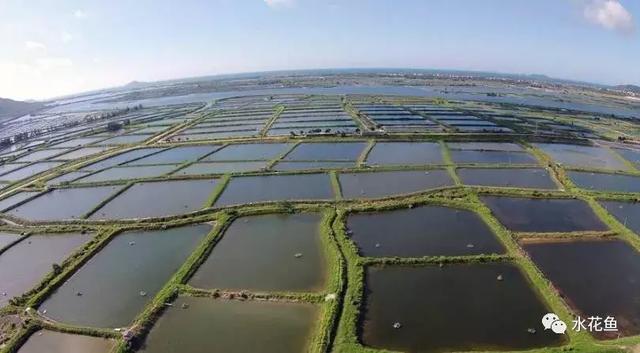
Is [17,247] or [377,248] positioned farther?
[17,247]

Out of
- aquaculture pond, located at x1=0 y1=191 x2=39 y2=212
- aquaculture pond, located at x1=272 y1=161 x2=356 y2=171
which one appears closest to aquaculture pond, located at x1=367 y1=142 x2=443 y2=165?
aquaculture pond, located at x1=272 y1=161 x2=356 y2=171

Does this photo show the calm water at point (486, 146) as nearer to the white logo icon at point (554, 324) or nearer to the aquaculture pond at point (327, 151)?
the aquaculture pond at point (327, 151)

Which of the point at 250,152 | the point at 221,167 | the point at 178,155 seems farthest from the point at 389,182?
the point at 178,155

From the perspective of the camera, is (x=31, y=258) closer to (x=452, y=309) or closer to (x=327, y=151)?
(x=452, y=309)

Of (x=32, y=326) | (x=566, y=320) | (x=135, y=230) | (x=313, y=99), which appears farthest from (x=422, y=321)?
(x=313, y=99)

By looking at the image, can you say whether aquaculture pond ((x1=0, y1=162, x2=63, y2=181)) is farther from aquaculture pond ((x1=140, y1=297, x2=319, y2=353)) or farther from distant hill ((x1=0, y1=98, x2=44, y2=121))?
distant hill ((x1=0, y1=98, x2=44, y2=121))

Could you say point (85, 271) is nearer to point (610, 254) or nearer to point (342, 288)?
point (342, 288)

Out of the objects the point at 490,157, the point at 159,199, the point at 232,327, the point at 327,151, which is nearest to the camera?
the point at 232,327
